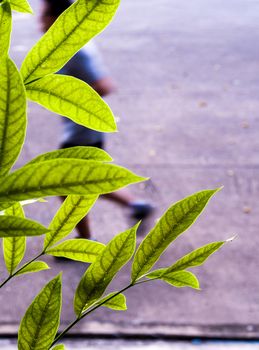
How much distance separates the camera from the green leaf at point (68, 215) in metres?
0.86

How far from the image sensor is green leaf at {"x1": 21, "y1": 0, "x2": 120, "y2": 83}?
694mm

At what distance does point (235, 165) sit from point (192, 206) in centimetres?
544

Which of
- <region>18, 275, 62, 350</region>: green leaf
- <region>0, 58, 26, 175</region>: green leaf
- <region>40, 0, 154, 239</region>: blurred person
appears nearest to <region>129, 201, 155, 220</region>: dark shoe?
<region>40, 0, 154, 239</region>: blurred person

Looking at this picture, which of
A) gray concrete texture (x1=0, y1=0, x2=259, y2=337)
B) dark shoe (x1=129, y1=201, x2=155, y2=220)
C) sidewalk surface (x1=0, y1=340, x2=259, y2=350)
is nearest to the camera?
sidewalk surface (x1=0, y1=340, x2=259, y2=350)

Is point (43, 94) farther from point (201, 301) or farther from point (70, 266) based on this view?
point (70, 266)

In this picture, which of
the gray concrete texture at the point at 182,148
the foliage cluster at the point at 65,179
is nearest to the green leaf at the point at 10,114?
the foliage cluster at the point at 65,179

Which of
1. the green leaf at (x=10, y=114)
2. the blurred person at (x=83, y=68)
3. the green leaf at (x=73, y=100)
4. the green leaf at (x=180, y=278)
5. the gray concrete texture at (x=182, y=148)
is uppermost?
the green leaf at (x=10, y=114)

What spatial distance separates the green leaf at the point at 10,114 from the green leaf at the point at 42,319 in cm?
17

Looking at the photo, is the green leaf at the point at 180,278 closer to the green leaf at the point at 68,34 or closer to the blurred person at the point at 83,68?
the green leaf at the point at 68,34

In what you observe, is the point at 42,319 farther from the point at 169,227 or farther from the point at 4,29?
the point at 4,29

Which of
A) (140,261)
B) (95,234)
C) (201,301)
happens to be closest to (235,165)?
(95,234)

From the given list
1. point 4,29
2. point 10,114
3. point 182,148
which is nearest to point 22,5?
point 4,29

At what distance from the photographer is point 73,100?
0.77 meters

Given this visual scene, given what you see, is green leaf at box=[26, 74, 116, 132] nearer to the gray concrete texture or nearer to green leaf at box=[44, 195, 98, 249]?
green leaf at box=[44, 195, 98, 249]
